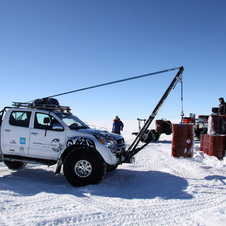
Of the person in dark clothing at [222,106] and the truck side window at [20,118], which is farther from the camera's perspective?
the person in dark clothing at [222,106]

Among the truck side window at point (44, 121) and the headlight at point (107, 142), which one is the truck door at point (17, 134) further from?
the headlight at point (107, 142)

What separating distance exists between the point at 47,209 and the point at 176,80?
5.48 meters

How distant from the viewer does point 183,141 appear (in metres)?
7.87

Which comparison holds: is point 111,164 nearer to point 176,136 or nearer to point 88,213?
point 88,213

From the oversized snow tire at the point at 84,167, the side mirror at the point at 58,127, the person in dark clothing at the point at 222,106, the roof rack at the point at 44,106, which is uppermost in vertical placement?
the person in dark clothing at the point at 222,106

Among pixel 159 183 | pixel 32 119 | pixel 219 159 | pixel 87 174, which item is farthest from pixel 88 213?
pixel 219 159

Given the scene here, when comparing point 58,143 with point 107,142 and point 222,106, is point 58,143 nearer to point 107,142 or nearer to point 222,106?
point 107,142

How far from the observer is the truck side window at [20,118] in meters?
5.72

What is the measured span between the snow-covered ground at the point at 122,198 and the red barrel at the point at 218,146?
46.2 inches

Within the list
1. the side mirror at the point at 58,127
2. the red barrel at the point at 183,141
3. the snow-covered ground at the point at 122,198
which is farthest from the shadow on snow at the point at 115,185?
the red barrel at the point at 183,141

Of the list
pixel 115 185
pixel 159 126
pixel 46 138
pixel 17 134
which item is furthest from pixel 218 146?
pixel 159 126

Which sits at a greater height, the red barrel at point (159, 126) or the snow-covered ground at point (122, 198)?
the red barrel at point (159, 126)

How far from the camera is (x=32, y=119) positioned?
5680 mm

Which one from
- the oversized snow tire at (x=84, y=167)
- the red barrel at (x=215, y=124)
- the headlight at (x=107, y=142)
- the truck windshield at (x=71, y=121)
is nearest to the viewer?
the oversized snow tire at (x=84, y=167)
